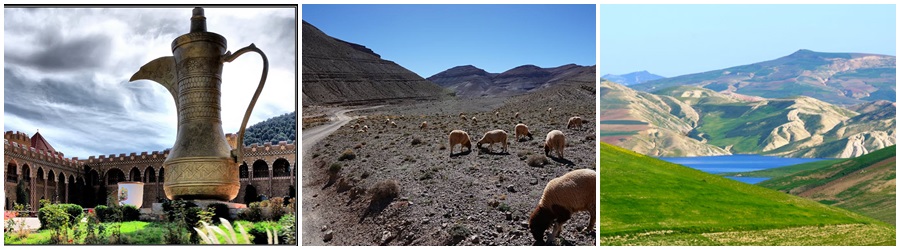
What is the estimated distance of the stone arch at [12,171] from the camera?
900 cm

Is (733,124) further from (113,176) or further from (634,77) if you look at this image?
(113,176)

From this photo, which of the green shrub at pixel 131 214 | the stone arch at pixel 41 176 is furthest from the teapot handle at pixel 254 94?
the stone arch at pixel 41 176

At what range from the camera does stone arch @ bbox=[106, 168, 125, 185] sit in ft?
29.9

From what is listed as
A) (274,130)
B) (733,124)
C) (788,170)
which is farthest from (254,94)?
(788,170)

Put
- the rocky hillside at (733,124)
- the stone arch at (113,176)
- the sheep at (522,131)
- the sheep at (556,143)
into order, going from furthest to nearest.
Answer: the rocky hillside at (733,124)
the sheep at (522,131)
the sheep at (556,143)
the stone arch at (113,176)

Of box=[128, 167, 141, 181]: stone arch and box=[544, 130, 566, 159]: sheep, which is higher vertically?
box=[544, 130, 566, 159]: sheep

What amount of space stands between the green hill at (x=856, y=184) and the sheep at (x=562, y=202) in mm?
4279

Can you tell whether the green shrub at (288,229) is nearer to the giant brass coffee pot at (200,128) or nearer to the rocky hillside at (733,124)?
the giant brass coffee pot at (200,128)

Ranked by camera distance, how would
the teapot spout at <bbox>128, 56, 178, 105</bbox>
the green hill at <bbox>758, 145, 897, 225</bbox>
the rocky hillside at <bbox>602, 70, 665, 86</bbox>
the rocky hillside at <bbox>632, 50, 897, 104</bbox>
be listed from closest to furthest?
the teapot spout at <bbox>128, 56, 178, 105</bbox> → the green hill at <bbox>758, 145, 897, 225</bbox> → the rocky hillside at <bbox>602, 70, 665, 86</bbox> → the rocky hillside at <bbox>632, 50, 897, 104</bbox>

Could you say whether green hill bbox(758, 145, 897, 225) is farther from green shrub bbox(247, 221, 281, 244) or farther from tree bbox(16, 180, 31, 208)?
tree bbox(16, 180, 31, 208)

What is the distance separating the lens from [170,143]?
897 cm

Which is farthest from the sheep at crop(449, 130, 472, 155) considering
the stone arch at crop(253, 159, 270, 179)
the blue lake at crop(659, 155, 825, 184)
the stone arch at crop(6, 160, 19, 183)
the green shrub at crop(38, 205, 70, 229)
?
the stone arch at crop(6, 160, 19, 183)

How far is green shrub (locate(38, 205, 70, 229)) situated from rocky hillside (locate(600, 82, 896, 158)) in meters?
7.05
